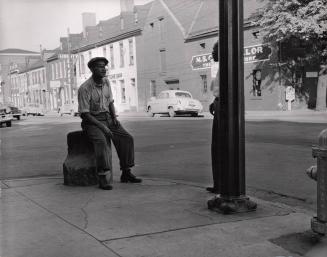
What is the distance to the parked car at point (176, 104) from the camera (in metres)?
28.3

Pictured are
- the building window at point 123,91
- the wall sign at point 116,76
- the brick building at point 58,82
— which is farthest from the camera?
the brick building at point 58,82

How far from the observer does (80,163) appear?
666cm

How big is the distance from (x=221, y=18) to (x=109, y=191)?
2616mm

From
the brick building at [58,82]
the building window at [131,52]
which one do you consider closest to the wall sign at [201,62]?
the building window at [131,52]

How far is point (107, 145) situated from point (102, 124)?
280 millimetres

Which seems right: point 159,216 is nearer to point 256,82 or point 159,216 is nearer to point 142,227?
point 142,227

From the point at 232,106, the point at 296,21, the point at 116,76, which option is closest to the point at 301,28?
the point at 296,21

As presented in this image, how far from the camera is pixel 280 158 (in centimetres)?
901

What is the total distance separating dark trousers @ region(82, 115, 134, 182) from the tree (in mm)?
18895

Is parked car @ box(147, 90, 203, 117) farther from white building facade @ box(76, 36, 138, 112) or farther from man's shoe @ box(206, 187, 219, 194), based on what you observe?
man's shoe @ box(206, 187, 219, 194)

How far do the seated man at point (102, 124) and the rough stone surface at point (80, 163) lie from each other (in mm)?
287

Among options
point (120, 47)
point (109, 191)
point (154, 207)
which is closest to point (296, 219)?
point (154, 207)

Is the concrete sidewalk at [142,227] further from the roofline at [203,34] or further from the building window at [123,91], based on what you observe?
the building window at [123,91]

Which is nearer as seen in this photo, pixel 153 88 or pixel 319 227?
pixel 319 227
